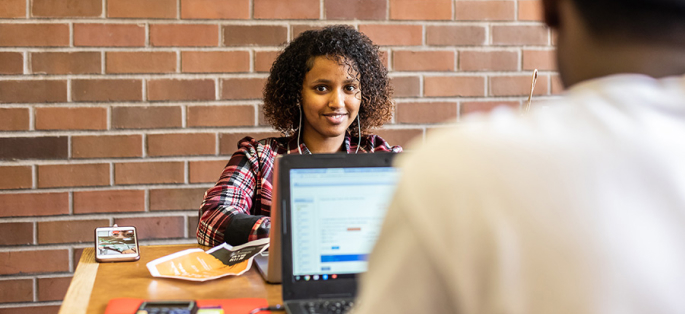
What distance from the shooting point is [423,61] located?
6.89 feet

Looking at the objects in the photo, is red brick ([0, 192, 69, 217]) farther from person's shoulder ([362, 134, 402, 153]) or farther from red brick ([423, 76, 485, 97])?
red brick ([423, 76, 485, 97])

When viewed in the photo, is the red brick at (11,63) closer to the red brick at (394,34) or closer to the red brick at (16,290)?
the red brick at (16,290)

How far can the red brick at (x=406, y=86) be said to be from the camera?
209 centimetres

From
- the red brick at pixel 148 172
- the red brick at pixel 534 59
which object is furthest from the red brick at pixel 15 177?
the red brick at pixel 534 59

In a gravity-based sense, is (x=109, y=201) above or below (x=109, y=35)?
below

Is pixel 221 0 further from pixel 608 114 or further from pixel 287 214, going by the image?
pixel 608 114

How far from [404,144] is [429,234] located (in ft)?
5.81

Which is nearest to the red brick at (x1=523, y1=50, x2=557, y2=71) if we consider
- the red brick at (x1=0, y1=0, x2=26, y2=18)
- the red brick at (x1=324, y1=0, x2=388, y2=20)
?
the red brick at (x1=324, y1=0, x2=388, y2=20)

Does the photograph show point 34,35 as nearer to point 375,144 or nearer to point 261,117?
point 261,117

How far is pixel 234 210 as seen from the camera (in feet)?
4.74

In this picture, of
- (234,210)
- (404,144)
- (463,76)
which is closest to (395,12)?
(463,76)

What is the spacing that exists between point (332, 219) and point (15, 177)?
139 centimetres

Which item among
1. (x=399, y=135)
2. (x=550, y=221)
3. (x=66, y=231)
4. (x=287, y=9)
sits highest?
(x=287, y=9)

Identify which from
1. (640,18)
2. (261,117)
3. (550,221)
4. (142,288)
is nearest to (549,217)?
(550,221)
